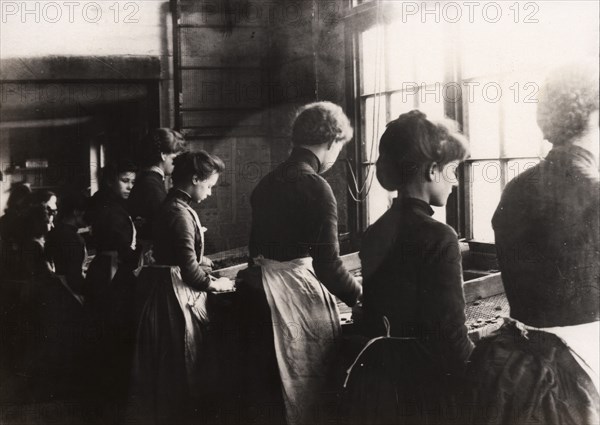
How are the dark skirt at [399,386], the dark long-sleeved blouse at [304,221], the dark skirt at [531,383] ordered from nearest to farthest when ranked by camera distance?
the dark skirt at [531,383]
the dark skirt at [399,386]
the dark long-sleeved blouse at [304,221]

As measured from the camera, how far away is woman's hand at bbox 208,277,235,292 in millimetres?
2326

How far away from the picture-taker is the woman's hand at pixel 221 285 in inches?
91.6

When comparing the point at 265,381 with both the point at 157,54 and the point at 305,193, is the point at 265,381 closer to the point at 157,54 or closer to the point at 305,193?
the point at 305,193

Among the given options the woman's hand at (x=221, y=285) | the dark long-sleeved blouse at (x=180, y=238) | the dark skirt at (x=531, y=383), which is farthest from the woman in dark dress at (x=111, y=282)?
the dark skirt at (x=531, y=383)

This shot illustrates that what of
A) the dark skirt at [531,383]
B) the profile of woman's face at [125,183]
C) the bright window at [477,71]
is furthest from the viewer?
the profile of woman's face at [125,183]

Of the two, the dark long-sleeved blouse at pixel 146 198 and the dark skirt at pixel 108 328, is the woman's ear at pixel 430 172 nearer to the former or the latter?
the dark long-sleeved blouse at pixel 146 198

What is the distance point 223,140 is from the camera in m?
2.96

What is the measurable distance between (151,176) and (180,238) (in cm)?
43

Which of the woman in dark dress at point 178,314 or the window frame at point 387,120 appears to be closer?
the window frame at point 387,120

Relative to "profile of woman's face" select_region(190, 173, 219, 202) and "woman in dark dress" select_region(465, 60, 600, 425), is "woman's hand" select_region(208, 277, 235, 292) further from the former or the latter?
"woman in dark dress" select_region(465, 60, 600, 425)

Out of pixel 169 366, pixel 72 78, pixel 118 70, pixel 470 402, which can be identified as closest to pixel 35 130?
pixel 72 78

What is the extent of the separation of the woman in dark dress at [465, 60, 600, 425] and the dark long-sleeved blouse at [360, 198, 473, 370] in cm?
13

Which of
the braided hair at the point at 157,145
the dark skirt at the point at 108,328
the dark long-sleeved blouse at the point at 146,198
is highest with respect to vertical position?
the braided hair at the point at 157,145

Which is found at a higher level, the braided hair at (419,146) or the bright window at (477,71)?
the bright window at (477,71)
